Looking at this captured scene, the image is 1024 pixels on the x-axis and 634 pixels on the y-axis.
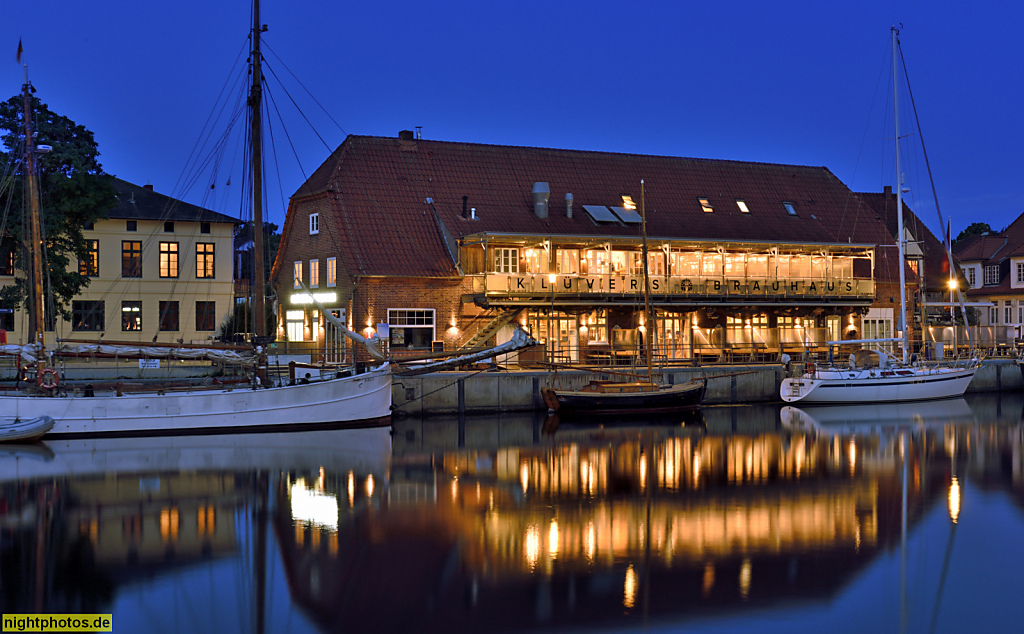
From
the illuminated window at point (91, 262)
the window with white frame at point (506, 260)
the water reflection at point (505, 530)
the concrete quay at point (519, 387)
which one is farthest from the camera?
the illuminated window at point (91, 262)

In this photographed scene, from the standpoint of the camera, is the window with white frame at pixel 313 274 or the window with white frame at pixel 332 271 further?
the window with white frame at pixel 313 274

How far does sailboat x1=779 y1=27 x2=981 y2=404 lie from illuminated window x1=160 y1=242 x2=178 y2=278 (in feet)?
92.2

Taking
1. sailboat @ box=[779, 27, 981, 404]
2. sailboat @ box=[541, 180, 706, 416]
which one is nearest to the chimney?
sailboat @ box=[541, 180, 706, 416]

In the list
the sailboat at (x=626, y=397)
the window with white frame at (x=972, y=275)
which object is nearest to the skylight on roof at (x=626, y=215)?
the sailboat at (x=626, y=397)

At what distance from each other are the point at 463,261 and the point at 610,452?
51.5 feet

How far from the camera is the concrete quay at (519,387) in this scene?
3484 cm

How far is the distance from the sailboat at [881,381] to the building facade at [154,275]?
26432 millimetres

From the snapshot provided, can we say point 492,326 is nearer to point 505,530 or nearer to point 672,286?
point 672,286

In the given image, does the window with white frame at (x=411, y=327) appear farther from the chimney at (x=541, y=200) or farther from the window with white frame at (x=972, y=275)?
the window with white frame at (x=972, y=275)

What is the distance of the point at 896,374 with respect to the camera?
41.2 meters

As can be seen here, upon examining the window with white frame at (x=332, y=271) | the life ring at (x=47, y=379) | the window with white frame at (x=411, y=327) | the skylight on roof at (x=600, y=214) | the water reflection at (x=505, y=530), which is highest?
the skylight on roof at (x=600, y=214)

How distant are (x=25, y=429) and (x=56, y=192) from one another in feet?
43.4

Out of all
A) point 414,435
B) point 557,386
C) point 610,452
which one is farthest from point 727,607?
point 557,386

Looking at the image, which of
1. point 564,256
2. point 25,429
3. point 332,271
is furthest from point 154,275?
point 564,256
